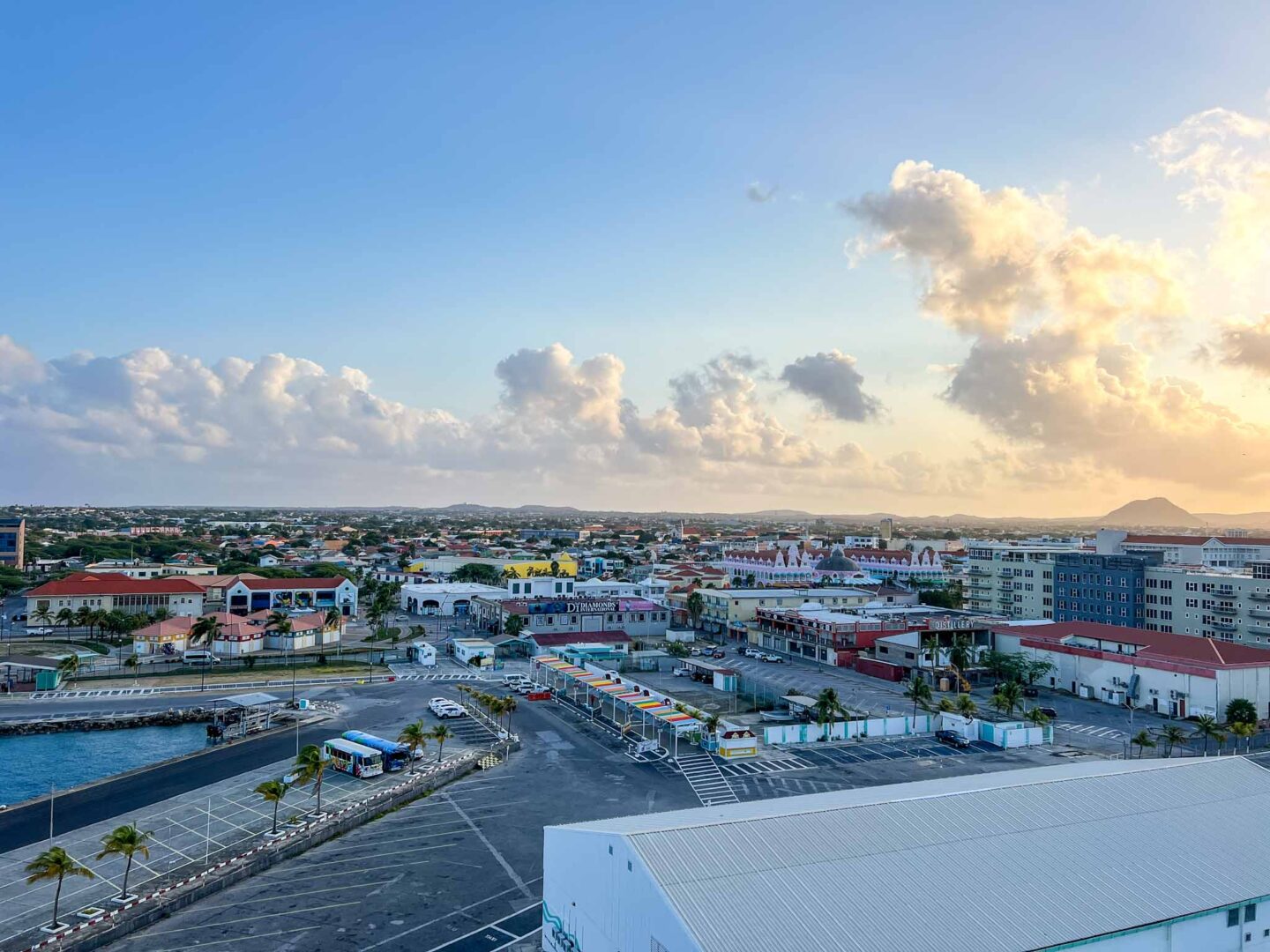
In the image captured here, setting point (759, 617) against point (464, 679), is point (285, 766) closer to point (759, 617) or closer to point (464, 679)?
point (464, 679)

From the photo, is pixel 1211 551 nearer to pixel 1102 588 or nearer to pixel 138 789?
pixel 1102 588

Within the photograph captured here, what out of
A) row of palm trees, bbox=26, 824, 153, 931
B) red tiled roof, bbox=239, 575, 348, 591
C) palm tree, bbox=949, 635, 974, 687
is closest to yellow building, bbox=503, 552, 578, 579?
red tiled roof, bbox=239, 575, 348, 591

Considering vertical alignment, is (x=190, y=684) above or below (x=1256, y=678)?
below

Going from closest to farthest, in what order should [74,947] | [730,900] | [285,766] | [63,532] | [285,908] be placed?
[730,900] < [74,947] < [285,908] < [285,766] < [63,532]

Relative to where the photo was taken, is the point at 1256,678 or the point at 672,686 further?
the point at 672,686

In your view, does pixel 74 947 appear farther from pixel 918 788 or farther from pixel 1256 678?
pixel 1256 678

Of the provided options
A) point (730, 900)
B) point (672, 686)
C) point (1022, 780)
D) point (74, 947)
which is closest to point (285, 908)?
point (74, 947)

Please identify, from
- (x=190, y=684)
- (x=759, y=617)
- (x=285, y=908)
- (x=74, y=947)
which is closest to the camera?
(x=74, y=947)

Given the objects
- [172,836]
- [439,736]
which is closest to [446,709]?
[439,736]

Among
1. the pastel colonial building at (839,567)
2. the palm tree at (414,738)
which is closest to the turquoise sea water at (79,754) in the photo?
the palm tree at (414,738)
